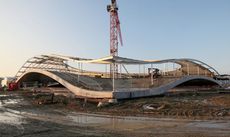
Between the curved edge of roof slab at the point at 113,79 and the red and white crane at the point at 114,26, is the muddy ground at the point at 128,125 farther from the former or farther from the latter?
the red and white crane at the point at 114,26

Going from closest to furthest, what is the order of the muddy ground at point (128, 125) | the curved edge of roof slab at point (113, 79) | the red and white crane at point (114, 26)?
the muddy ground at point (128, 125), the curved edge of roof slab at point (113, 79), the red and white crane at point (114, 26)

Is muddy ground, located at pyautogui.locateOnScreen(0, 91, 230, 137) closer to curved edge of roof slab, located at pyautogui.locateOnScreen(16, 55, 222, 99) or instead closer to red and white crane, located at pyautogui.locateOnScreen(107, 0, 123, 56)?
curved edge of roof slab, located at pyautogui.locateOnScreen(16, 55, 222, 99)

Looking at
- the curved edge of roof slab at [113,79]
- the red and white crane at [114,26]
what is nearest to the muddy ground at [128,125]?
the curved edge of roof slab at [113,79]

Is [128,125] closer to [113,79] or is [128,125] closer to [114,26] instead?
[113,79]

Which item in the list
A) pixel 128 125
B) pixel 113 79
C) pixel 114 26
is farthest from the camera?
pixel 114 26

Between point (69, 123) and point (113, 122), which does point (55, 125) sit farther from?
point (113, 122)

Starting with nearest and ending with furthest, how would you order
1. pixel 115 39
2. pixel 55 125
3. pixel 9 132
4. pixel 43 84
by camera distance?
pixel 9 132 → pixel 55 125 → pixel 43 84 → pixel 115 39

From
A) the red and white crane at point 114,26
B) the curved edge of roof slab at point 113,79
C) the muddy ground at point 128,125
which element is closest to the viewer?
the muddy ground at point 128,125

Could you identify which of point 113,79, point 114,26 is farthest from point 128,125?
point 114,26

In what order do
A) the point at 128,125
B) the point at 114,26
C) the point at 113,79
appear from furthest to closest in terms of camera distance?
the point at 114,26, the point at 113,79, the point at 128,125

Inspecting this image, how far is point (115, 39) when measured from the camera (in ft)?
304

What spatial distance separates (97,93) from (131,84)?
47.2ft

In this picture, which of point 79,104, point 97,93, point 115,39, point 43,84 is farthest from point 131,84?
point 115,39

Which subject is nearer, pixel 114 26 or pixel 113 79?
pixel 113 79
